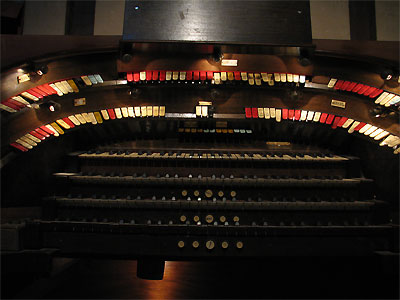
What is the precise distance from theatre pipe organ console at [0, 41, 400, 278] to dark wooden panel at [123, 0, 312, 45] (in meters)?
0.28

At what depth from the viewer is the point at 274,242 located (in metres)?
2.47

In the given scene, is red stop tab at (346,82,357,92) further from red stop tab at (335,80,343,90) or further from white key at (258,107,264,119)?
white key at (258,107,264,119)

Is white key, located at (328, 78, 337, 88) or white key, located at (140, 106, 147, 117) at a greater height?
white key, located at (328, 78, 337, 88)

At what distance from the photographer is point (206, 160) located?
283 cm

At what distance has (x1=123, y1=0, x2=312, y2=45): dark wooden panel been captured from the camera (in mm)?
2561

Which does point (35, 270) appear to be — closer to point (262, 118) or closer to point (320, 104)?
point (262, 118)

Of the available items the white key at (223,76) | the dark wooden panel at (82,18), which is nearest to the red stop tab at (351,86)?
the white key at (223,76)

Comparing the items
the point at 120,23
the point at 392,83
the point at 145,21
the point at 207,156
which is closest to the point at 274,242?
the point at 207,156

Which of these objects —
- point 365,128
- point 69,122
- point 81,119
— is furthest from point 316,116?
point 69,122

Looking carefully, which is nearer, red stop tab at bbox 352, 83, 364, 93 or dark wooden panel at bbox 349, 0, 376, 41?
red stop tab at bbox 352, 83, 364, 93

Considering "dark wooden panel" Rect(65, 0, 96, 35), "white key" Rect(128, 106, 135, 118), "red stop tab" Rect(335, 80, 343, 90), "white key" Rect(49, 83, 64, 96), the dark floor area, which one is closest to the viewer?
the dark floor area

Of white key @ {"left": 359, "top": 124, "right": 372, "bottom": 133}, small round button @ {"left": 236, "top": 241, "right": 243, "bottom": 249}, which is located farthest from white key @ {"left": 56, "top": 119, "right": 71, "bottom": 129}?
white key @ {"left": 359, "top": 124, "right": 372, "bottom": 133}

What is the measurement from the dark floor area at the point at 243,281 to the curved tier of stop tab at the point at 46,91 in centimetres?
189

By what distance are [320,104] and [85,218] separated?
3.07 metres
